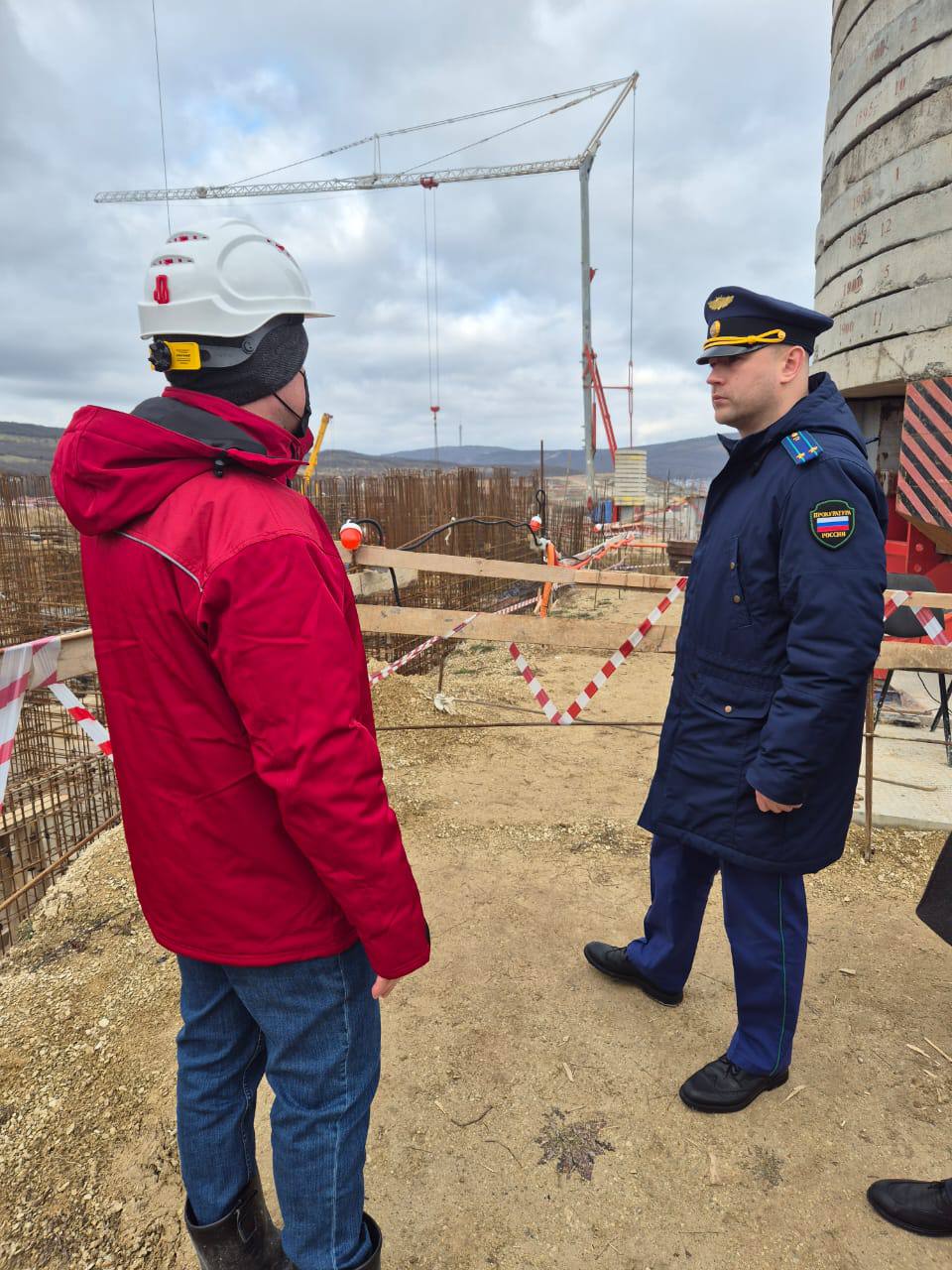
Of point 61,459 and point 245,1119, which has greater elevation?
point 61,459

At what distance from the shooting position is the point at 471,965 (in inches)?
115

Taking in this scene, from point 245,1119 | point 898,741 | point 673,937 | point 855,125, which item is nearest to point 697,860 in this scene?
point 673,937

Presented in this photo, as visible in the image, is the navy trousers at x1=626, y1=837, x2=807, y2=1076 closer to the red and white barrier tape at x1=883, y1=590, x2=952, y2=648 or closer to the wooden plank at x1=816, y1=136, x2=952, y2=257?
the red and white barrier tape at x1=883, y1=590, x2=952, y2=648

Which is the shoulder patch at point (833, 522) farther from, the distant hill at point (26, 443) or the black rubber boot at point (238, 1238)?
the distant hill at point (26, 443)

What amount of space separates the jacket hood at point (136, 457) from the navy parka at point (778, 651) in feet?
4.18

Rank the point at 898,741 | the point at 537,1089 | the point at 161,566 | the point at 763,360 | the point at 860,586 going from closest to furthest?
the point at 161,566, the point at 860,586, the point at 763,360, the point at 537,1089, the point at 898,741

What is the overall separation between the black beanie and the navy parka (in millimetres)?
1219

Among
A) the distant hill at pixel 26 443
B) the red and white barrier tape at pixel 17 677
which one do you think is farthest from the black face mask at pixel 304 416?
the distant hill at pixel 26 443

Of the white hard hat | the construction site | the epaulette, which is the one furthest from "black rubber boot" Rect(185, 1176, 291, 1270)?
the epaulette

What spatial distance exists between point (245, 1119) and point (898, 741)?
4.84m

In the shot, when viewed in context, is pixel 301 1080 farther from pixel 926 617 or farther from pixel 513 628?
pixel 926 617

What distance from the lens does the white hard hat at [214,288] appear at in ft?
4.10

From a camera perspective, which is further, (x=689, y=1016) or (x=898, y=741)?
(x=898, y=741)

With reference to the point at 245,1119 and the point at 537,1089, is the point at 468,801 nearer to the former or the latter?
the point at 537,1089
